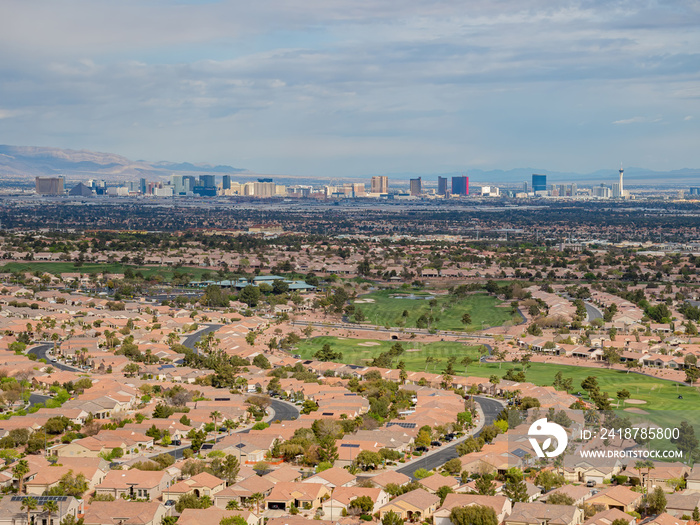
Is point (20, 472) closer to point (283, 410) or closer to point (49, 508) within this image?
Result: point (49, 508)

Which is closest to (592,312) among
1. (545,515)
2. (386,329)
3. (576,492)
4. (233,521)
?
(386,329)

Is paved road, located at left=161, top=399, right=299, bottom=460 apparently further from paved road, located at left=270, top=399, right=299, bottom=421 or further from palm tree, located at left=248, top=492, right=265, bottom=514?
palm tree, located at left=248, top=492, right=265, bottom=514

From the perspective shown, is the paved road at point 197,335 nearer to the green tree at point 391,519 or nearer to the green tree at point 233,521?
the green tree at point 233,521

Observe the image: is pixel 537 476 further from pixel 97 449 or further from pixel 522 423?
pixel 97 449

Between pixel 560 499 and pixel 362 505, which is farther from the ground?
pixel 560 499

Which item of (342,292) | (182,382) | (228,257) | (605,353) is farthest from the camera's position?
(228,257)

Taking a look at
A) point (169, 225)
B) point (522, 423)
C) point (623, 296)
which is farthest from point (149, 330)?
point (169, 225)
